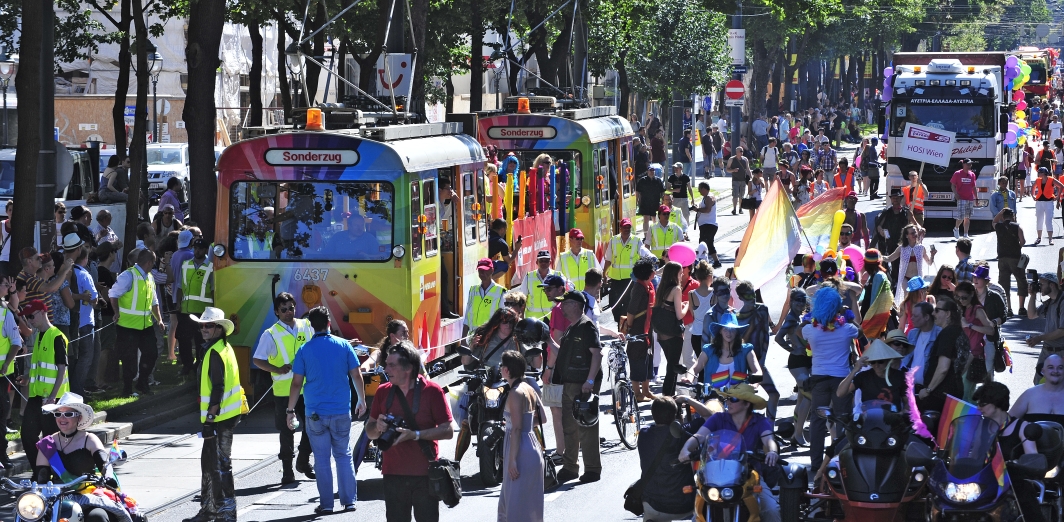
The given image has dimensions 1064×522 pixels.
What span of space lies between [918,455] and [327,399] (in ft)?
14.1

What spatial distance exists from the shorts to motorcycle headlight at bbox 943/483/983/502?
842 inches

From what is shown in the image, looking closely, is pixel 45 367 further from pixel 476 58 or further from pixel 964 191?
pixel 476 58

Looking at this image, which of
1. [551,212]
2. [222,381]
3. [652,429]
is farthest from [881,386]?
[551,212]

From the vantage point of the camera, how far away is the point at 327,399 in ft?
37.1

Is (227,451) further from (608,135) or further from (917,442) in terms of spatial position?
(608,135)

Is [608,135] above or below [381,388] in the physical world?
above

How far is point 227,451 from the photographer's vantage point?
36.4 ft

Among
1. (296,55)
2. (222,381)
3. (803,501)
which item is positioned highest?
(296,55)

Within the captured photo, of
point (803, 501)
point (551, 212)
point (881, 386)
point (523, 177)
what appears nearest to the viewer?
point (803, 501)

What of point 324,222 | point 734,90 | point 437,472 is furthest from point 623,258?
point 734,90

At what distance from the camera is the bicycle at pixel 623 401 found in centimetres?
1355

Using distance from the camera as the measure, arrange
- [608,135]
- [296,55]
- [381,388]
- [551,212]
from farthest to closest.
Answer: [608,135], [551,212], [296,55], [381,388]

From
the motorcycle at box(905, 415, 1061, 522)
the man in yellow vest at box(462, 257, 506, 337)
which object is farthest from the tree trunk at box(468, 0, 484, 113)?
the motorcycle at box(905, 415, 1061, 522)

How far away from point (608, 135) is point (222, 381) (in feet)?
44.9
